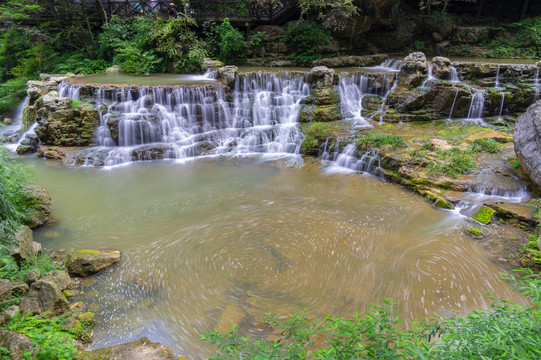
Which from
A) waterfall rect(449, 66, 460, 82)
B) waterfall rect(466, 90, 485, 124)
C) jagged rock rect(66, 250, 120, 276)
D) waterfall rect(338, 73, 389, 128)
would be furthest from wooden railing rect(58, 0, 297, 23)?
jagged rock rect(66, 250, 120, 276)

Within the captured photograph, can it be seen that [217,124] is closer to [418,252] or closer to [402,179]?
[402,179]

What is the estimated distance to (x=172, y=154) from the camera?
10172 millimetres

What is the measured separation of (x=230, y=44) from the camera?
48.8 ft

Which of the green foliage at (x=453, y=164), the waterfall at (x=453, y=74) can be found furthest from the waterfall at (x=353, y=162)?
the waterfall at (x=453, y=74)

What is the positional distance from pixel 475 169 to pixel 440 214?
193cm

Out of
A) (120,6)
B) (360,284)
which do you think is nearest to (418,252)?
(360,284)

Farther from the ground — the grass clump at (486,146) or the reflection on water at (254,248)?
the grass clump at (486,146)

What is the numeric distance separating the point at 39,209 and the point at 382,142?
8493 millimetres

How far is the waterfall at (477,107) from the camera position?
10.6 meters

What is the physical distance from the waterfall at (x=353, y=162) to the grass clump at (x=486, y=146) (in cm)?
256

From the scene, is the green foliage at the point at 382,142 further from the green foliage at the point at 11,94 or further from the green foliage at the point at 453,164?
the green foliage at the point at 11,94

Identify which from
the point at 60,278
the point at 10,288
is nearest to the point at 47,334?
the point at 10,288

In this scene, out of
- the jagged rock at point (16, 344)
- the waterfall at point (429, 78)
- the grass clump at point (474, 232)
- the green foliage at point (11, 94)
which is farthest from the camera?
the green foliage at point (11, 94)

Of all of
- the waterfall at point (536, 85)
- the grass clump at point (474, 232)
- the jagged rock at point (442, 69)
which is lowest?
the grass clump at point (474, 232)
